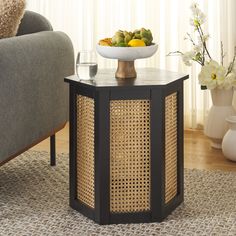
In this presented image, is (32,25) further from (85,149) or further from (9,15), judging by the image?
(85,149)

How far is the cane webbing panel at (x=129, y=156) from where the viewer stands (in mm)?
2398

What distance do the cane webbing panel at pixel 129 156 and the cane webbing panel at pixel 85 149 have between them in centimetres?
10

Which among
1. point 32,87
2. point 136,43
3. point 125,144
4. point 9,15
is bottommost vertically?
point 125,144

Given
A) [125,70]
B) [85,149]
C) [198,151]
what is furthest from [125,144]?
[198,151]

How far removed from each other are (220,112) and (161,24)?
0.76 m

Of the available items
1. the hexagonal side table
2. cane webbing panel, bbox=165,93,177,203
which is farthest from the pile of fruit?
cane webbing panel, bbox=165,93,177,203

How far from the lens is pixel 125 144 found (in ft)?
7.97

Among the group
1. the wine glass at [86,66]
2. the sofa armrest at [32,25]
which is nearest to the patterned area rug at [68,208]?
the wine glass at [86,66]

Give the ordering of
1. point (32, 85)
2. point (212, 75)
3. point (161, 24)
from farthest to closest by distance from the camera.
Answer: point (161, 24), point (212, 75), point (32, 85)

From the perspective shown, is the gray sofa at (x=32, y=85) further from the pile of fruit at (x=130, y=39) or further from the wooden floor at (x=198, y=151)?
the wooden floor at (x=198, y=151)

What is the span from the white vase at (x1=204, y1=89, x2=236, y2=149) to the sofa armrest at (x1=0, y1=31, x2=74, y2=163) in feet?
2.83

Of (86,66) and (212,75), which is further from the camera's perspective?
(212,75)

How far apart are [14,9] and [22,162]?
85 cm

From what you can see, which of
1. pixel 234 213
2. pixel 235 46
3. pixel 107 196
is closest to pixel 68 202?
pixel 107 196
